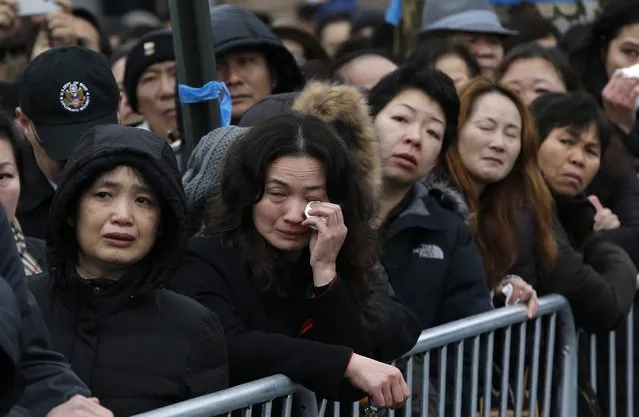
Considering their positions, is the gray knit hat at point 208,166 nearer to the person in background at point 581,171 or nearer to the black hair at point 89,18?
the person in background at point 581,171

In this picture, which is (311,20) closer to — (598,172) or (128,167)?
(598,172)

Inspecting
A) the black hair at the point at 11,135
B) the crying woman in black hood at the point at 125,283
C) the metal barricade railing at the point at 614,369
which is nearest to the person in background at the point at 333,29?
the metal barricade railing at the point at 614,369

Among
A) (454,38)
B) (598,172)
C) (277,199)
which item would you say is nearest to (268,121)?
(277,199)

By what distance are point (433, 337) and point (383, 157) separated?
88 cm

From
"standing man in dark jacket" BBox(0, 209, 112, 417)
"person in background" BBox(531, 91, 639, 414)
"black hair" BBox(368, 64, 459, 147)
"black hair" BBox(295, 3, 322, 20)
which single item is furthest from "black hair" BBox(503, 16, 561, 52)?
"black hair" BBox(295, 3, 322, 20)

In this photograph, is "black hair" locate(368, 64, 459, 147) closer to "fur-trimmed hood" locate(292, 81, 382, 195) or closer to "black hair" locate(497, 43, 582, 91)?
"fur-trimmed hood" locate(292, 81, 382, 195)

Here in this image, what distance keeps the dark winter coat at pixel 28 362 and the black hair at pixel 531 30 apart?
6623 millimetres

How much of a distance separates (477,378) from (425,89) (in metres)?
1.18

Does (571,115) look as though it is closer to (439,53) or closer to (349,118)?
(439,53)

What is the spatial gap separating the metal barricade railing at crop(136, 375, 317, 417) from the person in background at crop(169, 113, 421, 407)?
64mm

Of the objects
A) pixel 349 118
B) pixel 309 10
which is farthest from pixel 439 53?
pixel 309 10

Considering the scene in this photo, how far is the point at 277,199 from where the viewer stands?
4602mm

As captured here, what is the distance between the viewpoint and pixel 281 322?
4.59 m

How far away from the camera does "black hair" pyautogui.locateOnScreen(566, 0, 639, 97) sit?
8.55 m
